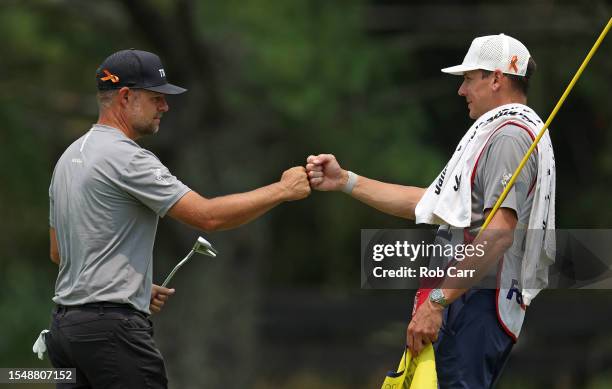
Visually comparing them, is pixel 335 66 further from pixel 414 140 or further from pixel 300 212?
pixel 300 212

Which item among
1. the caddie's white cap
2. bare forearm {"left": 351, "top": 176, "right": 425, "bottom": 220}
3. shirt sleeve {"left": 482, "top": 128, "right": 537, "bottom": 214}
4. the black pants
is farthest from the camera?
bare forearm {"left": 351, "top": 176, "right": 425, "bottom": 220}

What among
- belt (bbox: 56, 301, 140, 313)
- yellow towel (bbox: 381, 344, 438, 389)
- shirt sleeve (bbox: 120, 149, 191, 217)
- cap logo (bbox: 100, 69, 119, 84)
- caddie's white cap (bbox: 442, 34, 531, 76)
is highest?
caddie's white cap (bbox: 442, 34, 531, 76)

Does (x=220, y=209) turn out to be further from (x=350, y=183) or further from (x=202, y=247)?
(x=350, y=183)

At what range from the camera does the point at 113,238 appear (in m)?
5.07

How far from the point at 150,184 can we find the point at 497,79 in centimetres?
151

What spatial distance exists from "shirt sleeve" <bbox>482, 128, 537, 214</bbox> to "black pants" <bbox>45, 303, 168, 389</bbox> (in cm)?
147

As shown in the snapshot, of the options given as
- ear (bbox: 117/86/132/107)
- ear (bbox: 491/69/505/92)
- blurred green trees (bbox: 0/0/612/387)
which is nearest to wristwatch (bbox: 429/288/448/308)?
ear (bbox: 491/69/505/92)

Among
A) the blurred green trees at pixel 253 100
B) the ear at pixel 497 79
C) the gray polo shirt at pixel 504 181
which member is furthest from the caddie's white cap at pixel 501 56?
the blurred green trees at pixel 253 100

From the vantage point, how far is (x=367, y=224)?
15273mm

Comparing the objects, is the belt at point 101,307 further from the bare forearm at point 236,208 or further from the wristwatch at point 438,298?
the wristwatch at point 438,298

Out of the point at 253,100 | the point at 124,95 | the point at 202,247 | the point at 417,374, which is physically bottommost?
the point at 417,374

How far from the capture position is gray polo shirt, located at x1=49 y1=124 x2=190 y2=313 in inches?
199

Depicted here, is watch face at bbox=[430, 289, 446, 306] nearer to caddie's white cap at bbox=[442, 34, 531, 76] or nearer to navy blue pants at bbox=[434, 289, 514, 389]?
navy blue pants at bbox=[434, 289, 514, 389]

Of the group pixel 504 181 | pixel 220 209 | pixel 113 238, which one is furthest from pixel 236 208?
pixel 504 181
